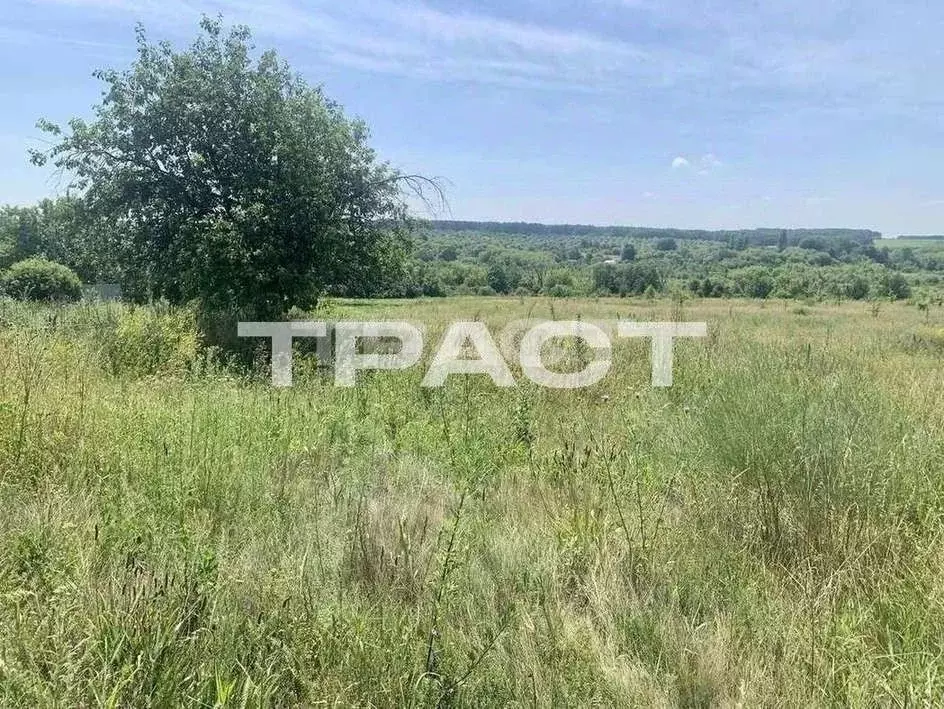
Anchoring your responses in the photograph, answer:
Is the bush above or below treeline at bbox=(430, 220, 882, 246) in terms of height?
below

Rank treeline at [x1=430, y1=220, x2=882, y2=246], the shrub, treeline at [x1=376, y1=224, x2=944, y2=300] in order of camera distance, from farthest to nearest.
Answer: treeline at [x1=430, y1=220, x2=882, y2=246], treeline at [x1=376, y1=224, x2=944, y2=300], the shrub

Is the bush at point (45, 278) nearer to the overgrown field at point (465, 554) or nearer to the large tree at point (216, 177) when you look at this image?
the large tree at point (216, 177)

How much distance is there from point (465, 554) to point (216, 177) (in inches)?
363

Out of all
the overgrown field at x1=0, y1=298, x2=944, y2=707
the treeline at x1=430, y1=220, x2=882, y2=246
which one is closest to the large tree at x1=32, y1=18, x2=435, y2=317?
the overgrown field at x1=0, y1=298, x2=944, y2=707

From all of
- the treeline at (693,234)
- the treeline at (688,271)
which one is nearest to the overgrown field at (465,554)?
the treeline at (688,271)

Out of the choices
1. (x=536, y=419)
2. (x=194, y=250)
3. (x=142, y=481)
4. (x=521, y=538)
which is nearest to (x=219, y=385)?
(x=142, y=481)

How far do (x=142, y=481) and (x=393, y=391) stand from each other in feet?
10.3

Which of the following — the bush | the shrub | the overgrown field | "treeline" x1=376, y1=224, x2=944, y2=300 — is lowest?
the overgrown field

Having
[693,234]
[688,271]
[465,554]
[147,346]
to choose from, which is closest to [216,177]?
[147,346]

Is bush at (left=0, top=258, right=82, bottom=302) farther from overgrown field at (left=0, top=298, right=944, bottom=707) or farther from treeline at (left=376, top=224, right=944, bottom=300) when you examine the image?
overgrown field at (left=0, top=298, right=944, bottom=707)

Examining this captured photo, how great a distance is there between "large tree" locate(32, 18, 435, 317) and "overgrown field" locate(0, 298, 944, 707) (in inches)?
199

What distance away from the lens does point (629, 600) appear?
2.36m

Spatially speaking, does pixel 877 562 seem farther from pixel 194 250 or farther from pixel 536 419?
pixel 194 250

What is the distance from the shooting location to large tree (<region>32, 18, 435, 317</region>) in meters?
9.34
